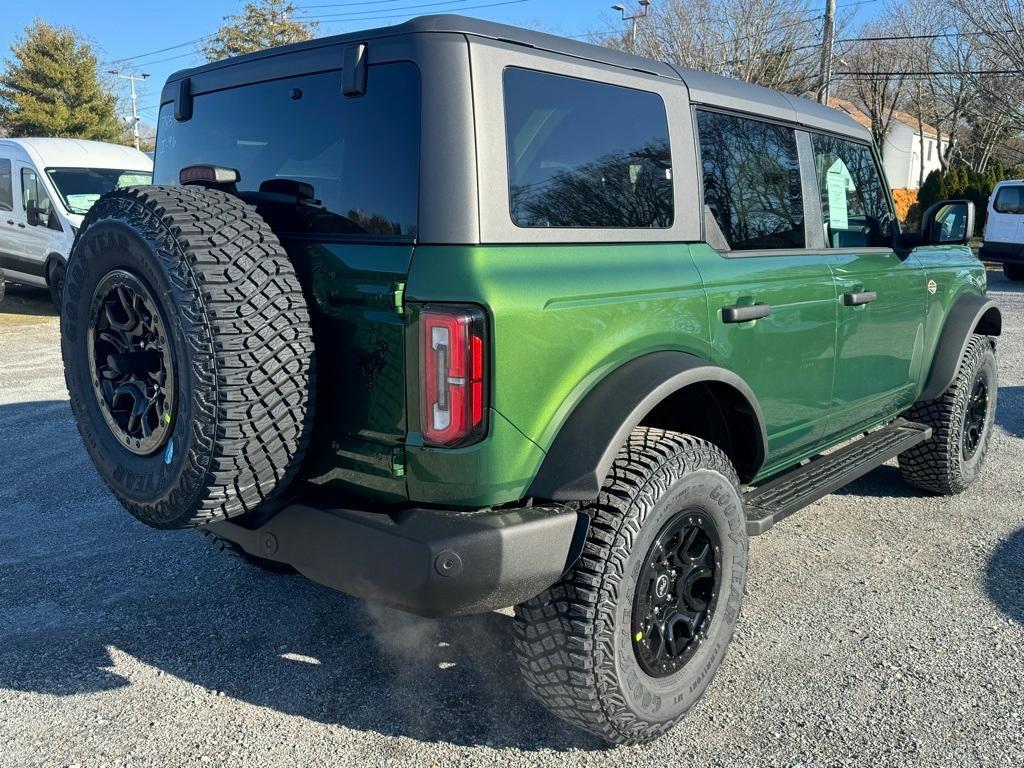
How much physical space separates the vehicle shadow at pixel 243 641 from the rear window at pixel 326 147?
153 centimetres

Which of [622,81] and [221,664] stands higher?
[622,81]

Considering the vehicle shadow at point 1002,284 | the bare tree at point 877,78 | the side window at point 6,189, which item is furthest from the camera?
the bare tree at point 877,78

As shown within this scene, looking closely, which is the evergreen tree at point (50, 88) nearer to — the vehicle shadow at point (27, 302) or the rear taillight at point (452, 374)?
the vehicle shadow at point (27, 302)

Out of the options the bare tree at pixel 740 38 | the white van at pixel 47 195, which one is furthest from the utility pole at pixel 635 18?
the white van at pixel 47 195

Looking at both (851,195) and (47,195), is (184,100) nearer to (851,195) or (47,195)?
(851,195)

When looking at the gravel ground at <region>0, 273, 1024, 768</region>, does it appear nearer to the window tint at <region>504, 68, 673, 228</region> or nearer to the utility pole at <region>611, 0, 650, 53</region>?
the window tint at <region>504, 68, 673, 228</region>

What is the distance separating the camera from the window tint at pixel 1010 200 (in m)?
15.9

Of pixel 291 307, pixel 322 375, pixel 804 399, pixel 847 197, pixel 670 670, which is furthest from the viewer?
pixel 847 197

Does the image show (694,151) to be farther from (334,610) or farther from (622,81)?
(334,610)

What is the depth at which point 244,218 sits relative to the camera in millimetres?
2299

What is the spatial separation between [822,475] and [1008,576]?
1.01 meters

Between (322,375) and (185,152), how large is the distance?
1.25 metres

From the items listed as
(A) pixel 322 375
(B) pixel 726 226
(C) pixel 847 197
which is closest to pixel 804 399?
(B) pixel 726 226

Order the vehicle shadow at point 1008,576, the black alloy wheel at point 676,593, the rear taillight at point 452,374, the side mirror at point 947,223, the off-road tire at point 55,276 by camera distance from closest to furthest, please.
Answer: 1. the rear taillight at point 452,374
2. the black alloy wheel at point 676,593
3. the vehicle shadow at point 1008,576
4. the side mirror at point 947,223
5. the off-road tire at point 55,276
